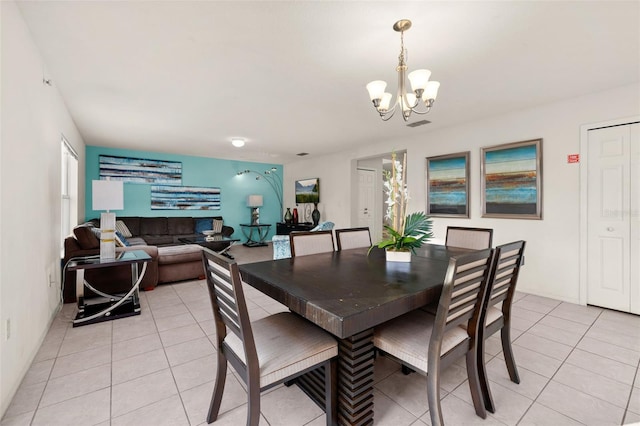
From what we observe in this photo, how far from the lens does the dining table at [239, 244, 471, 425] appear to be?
1116mm

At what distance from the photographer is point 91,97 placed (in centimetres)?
314

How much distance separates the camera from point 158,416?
1.51m

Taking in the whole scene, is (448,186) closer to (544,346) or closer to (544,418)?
(544,346)

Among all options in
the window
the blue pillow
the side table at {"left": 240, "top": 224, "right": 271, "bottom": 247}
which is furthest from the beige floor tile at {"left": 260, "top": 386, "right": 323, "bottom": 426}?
the side table at {"left": 240, "top": 224, "right": 271, "bottom": 247}

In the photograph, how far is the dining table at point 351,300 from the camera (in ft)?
3.66

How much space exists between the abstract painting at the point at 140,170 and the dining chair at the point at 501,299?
6.76 m

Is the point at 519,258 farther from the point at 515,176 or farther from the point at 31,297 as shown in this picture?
the point at 31,297

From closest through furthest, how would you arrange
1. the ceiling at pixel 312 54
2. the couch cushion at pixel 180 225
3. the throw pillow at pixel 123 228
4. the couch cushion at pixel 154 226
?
1. the ceiling at pixel 312 54
2. the throw pillow at pixel 123 228
3. the couch cushion at pixel 154 226
4. the couch cushion at pixel 180 225

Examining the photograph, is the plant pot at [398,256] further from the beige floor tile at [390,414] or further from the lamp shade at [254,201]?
the lamp shade at [254,201]

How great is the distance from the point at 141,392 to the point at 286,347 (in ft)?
3.57

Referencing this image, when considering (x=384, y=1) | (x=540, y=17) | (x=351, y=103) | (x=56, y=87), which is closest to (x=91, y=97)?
(x=56, y=87)

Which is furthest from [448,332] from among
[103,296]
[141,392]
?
[103,296]

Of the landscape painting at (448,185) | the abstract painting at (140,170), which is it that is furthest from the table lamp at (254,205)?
the landscape painting at (448,185)

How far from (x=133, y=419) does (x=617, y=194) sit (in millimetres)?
4486
